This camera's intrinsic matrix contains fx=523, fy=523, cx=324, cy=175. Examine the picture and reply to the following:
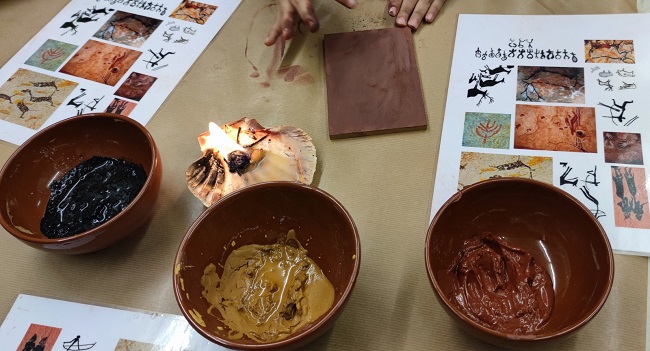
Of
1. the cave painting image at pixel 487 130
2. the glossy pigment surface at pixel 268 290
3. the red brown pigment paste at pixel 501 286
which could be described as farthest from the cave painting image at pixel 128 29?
the red brown pigment paste at pixel 501 286

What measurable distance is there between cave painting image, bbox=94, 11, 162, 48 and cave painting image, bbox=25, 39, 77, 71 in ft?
0.24

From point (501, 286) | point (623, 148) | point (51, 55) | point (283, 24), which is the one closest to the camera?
point (501, 286)

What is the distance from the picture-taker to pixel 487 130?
94cm

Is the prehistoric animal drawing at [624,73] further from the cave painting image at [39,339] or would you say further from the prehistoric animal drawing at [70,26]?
the prehistoric animal drawing at [70,26]

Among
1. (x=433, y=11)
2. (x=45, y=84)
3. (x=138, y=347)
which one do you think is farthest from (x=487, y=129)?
(x=45, y=84)

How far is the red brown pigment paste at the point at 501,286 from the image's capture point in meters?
0.71

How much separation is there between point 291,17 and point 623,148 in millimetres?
666

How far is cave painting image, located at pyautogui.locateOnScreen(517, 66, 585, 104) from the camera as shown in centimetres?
96

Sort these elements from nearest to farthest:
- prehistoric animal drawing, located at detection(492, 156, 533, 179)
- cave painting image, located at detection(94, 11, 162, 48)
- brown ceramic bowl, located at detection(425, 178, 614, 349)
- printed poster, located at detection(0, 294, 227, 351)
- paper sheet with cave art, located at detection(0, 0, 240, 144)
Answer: brown ceramic bowl, located at detection(425, 178, 614, 349)
printed poster, located at detection(0, 294, 227, 351)
prehistoric animal drawing, located at detection(492, 156, 533, 179)
paper sheet with cave art, located at detection(0, 0, 240, 144)
cave painting image, located at detection(94, 11, 162, 48)

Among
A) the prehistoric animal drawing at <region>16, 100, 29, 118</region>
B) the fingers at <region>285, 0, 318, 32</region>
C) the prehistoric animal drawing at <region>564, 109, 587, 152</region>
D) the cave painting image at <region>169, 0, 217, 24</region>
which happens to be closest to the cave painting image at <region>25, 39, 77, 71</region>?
the prehistoric animal drawing at <region>16, 100, 29, 118</region>

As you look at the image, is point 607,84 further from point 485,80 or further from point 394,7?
point 394,7

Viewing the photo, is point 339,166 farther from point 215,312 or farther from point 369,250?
point 215,312

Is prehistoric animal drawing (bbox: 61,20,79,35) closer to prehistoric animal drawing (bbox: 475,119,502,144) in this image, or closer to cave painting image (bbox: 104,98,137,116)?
cave painting image (bbox: 104,98,137,116)

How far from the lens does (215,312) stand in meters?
0.75
